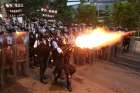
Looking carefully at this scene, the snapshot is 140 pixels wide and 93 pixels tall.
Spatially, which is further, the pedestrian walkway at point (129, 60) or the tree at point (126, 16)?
the tree at point (126, 16)

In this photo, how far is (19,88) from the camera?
831cm

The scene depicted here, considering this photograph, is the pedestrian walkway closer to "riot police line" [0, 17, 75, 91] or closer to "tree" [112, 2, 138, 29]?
"riot police line" [0, 17, 75, 91]

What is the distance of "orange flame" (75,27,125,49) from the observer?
11463mm

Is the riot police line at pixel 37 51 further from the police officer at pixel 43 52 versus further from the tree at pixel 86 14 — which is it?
the tree at pixel 86 14

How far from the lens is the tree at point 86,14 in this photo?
65.0ft

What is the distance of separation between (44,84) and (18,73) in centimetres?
120

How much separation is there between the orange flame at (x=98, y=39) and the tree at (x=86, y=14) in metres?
5.78

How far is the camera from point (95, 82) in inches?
368

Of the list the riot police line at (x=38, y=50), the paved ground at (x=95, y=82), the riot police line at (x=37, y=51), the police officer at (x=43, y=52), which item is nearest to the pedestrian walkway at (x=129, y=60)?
the paved ground at (x=95, y=82)

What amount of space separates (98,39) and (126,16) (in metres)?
8.76

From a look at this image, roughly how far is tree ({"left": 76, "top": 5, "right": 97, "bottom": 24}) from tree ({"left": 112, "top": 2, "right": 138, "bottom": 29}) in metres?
1.91

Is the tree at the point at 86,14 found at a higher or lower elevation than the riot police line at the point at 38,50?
higher

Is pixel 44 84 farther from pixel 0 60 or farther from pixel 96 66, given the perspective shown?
pixel 96 66

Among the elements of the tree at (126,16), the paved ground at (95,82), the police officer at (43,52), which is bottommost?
the paved ground at (95,82)
